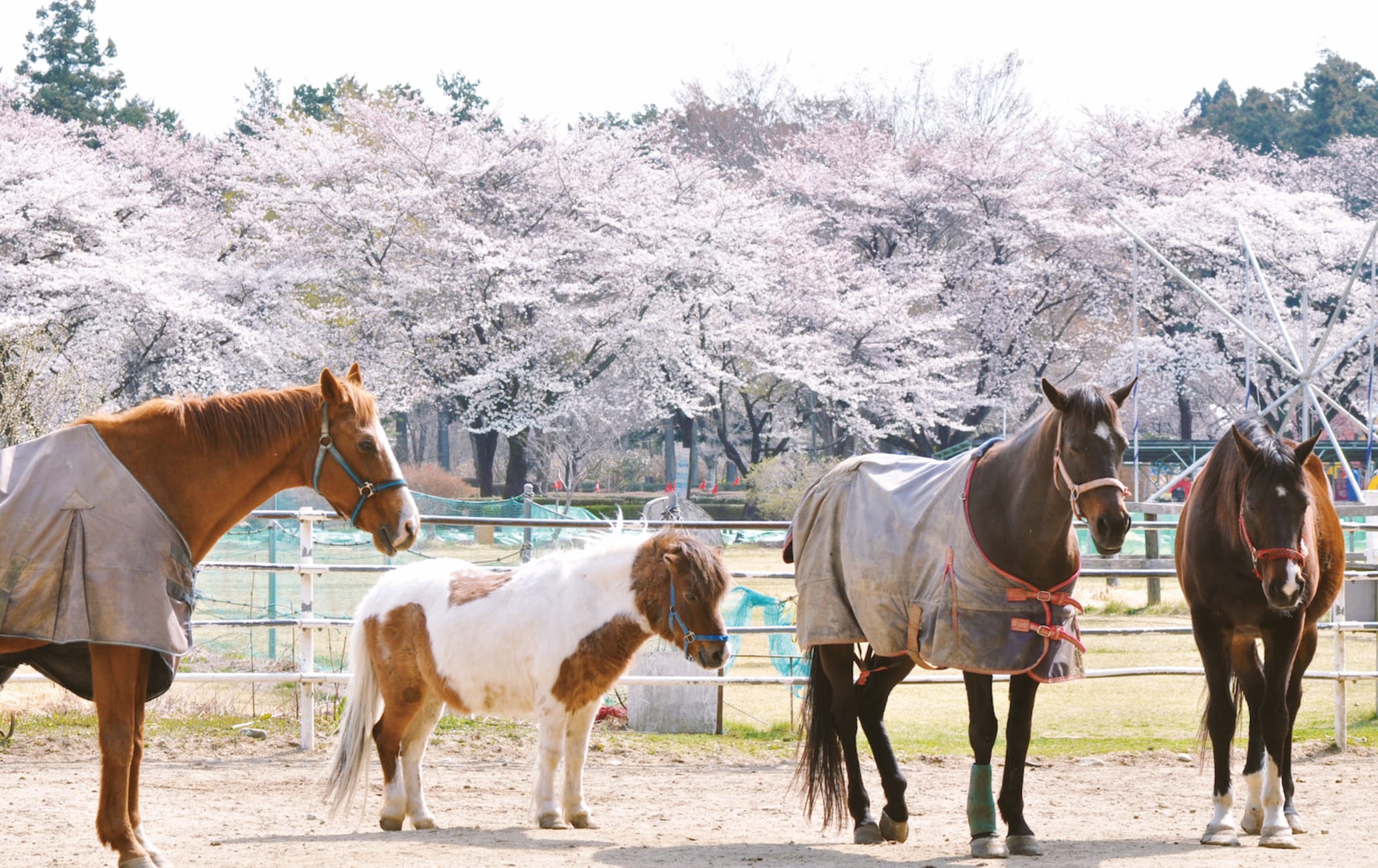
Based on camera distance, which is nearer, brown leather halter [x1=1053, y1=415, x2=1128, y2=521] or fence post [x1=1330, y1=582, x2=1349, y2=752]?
brown leather halter [x1=1053, y1=415, x2=1128, y2=521]

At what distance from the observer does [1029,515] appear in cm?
416

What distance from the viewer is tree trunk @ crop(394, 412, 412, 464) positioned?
3438cm

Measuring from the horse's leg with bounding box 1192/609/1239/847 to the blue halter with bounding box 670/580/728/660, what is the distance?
1805 mm

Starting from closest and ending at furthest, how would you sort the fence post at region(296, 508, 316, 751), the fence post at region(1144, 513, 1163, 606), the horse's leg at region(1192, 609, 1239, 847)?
the horse's leg at region(1192, 609, 1239, 847) → the fence post at region(296, 508, 316, 751) → the fence post at region(1144, 513, 1163, 606)

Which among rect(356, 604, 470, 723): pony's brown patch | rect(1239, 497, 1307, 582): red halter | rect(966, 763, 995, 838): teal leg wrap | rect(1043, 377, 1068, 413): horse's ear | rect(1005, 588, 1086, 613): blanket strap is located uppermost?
rect(1043, 377, 1068, 413): horse's ear

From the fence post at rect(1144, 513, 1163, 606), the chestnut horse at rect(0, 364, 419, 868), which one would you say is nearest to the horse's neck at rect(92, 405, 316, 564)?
the chestnut horse at rect(0, 364, 419, 868)

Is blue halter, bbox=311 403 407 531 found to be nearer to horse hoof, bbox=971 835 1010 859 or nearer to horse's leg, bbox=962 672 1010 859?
horse's leg, bbox=962 672 1010 859

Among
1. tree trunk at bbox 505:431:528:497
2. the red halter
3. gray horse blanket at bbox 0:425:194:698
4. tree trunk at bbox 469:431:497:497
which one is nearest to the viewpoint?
gray horse blanket at bbox 0:425:194:698

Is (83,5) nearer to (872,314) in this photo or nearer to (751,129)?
(751,129)

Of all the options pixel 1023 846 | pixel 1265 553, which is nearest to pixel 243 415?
pixel 1023 846

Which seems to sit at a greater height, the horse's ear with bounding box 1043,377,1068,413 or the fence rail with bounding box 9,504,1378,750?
the horse's ear with bounding box 1043,377,1068,413

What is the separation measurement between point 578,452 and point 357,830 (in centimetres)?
2431

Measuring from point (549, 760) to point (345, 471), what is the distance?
164cm

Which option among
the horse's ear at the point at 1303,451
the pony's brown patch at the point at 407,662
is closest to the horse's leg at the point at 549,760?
the pony's brown patch at the point at 407,662
